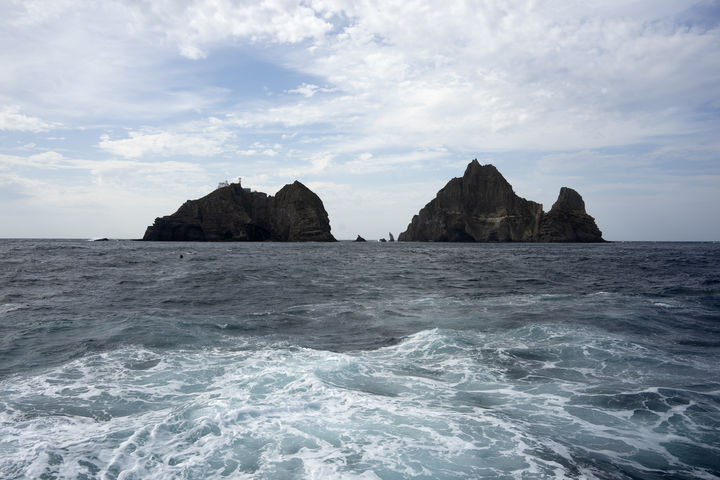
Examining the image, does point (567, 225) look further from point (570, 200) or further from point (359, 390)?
point (359, 390)

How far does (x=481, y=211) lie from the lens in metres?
190

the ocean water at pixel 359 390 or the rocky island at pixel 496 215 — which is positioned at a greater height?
the rocky island at pixel 496 215

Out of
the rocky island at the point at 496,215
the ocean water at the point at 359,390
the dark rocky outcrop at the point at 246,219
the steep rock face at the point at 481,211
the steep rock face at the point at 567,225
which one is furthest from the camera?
the steep rock face at the point at 481,211

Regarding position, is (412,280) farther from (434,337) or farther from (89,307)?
(89,307)

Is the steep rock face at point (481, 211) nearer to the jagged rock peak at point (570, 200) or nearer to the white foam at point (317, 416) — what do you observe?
the jagged rock peak at point (570, 200)

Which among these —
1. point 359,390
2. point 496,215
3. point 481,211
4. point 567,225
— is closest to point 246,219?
point 481,211

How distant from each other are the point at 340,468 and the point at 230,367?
6195 mm

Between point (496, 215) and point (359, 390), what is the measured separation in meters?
185

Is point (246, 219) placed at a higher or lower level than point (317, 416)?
higher

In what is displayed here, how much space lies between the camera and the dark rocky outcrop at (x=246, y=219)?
16662 cm

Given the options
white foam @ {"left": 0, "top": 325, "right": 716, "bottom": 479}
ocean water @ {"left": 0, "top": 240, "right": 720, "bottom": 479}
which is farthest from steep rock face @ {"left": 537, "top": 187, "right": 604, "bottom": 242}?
white foam @ {"left": 0, "top": 325, "right": 716, "bottom": 479}

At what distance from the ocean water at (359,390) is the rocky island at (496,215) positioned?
504 feet

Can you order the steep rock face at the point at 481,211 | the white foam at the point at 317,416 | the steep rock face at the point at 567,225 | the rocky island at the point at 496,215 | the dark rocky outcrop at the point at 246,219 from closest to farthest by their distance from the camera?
the white foam at the point at 317,416 < the steep rock face at the point at 567,225 < the rocky island at the point at 496,215 < the dark rocky outcrop at the point at 246,219 < the steep rock face at the point at 481,211

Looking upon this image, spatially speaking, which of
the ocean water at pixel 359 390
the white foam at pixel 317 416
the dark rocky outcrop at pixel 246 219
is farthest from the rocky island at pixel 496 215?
the white foam at pixel 317 416
